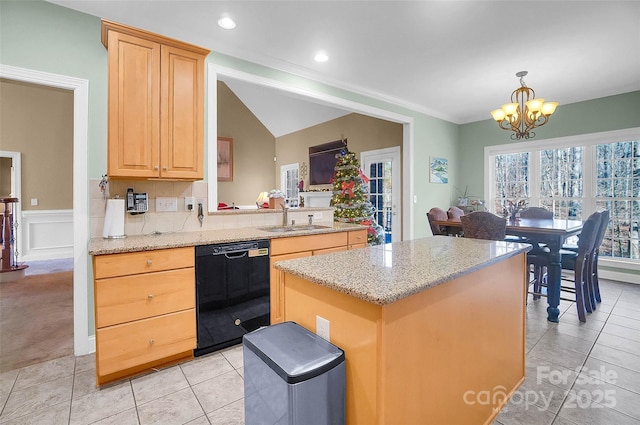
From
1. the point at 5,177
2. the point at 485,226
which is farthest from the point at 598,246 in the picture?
the point at 5,177

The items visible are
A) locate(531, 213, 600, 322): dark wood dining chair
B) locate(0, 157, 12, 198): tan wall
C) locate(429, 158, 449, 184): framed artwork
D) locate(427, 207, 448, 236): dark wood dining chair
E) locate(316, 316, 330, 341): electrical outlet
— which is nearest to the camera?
locate(316, 316, 330, 341): electrical outlet

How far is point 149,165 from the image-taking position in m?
2.30

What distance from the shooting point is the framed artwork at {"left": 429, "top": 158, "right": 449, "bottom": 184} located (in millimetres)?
5285

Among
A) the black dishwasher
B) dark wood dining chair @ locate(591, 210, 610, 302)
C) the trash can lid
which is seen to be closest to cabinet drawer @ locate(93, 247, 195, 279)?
the black dishwasher

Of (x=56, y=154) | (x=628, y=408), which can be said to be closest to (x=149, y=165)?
(x=628, y=408)

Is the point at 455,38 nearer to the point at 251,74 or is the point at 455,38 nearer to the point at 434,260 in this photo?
the point at 251,74

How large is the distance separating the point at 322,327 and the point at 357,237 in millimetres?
2244

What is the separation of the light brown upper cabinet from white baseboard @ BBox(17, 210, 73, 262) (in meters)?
5.42

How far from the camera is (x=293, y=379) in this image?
91 centimetres

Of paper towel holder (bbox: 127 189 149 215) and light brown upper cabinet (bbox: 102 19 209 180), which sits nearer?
light brown upper cabinet (bbox: 102 19 209 180)

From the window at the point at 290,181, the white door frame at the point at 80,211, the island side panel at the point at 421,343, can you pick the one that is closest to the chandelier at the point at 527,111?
the island side panel at the point at 421,343

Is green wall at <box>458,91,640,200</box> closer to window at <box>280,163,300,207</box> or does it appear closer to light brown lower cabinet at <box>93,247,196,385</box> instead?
window at <box>280,163,300,207</box>

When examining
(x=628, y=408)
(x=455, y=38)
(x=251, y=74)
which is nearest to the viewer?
(x=628, y=408)

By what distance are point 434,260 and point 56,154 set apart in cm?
758
